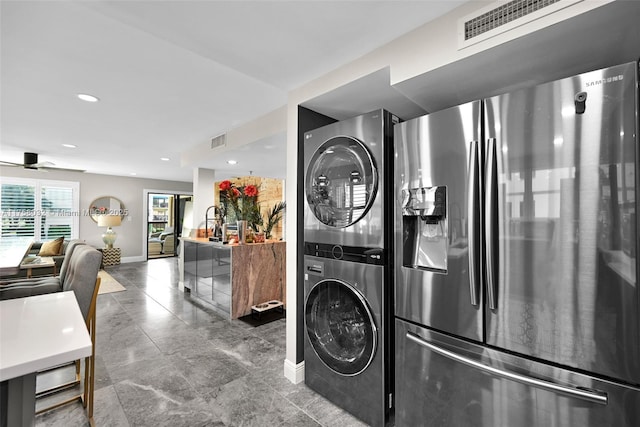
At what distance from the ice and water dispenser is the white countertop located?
148 centimetres

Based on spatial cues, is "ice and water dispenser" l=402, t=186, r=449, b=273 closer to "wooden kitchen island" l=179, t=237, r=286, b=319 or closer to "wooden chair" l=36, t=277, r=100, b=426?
"wooden chair" l=36, t=277, r=100, b=426

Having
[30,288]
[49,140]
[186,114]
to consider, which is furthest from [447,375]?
[49,140]

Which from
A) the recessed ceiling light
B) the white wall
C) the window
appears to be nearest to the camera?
the recessed ceiling light

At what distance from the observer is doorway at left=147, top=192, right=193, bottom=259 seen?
892cm

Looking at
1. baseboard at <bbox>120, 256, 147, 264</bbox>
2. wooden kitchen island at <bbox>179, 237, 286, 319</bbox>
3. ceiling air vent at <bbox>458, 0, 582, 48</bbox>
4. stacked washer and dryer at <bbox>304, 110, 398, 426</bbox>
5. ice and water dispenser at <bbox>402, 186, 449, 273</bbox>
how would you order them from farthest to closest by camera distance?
baseboard at <bbox>120, 256, 147, 264</bbox>
wooden kitchen island at <bbox>179, 237, 286, 319</bbox>
stacked washer and dryer at <bbox>304, 110, 398, 426</bbox>
ice and water dispenser at <bbox>402, 186, 449, 273</bbox>
ceiling air vent at <bbox>458, 0, 582, 48</bbox>

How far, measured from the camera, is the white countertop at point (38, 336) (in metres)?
0.91

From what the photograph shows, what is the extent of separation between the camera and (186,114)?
3.13 m

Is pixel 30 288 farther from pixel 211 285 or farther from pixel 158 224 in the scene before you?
pixel 158 224

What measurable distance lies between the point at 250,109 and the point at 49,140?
3477mm

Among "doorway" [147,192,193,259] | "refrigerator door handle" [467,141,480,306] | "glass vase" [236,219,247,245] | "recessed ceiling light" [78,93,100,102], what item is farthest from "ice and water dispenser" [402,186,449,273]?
"doorway" [147,192,193,259]

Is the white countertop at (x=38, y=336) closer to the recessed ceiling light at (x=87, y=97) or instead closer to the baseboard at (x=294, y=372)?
the baseboard at (x=294, y=372)

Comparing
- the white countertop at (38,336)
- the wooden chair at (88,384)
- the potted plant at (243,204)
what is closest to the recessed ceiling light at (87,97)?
the potted plant at (243,204)

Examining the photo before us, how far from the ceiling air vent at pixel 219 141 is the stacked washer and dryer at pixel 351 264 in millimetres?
2223

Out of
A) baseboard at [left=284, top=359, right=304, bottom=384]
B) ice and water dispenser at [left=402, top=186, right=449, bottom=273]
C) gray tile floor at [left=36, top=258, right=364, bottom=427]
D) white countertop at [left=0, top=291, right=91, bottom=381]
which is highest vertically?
ice and water dispenser at [left=402, top=186, right=449, bottom=273]
